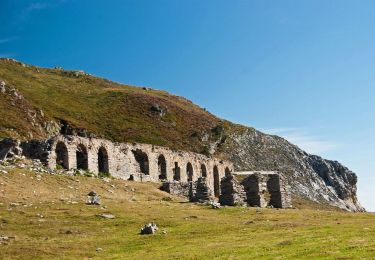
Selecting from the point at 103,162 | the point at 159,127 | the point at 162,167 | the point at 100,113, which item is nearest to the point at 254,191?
the point at 103,162

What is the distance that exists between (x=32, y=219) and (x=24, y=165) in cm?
1615

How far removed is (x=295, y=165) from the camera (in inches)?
4355

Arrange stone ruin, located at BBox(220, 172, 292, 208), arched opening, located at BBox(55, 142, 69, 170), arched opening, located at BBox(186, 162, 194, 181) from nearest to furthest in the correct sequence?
stone ruin, located at BBox(220, 172, 292, 208)
arched opening, located at BBox(55, 142, 69, 170)
arched opening, located at BBox(186, 162, 194, 181)

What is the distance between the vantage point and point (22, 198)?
3528cm

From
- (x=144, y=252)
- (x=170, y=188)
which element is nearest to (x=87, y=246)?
(x=144, y=252)

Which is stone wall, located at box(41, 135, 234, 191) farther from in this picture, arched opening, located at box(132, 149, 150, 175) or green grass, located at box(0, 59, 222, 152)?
green grass, located at box(0, 59, 222, 152)

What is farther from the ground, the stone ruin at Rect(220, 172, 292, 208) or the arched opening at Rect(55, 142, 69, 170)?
the arched opening at Rect(55, 142, 69, 170)

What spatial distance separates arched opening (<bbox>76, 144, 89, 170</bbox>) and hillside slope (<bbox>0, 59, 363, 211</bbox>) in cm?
2635

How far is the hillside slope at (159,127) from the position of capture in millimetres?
96688

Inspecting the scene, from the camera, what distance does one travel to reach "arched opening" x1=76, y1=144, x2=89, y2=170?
60.5m

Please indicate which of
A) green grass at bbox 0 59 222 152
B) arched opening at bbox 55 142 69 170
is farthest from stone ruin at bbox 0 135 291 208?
green grass at bbox 0 59 222 152

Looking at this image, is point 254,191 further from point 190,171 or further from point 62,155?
point 190,171

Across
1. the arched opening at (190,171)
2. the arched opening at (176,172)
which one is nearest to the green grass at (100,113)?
the arched opening at (176,172)

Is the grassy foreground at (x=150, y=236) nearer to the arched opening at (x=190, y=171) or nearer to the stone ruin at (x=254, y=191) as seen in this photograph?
the stone ruin at (x=254, y=191)
